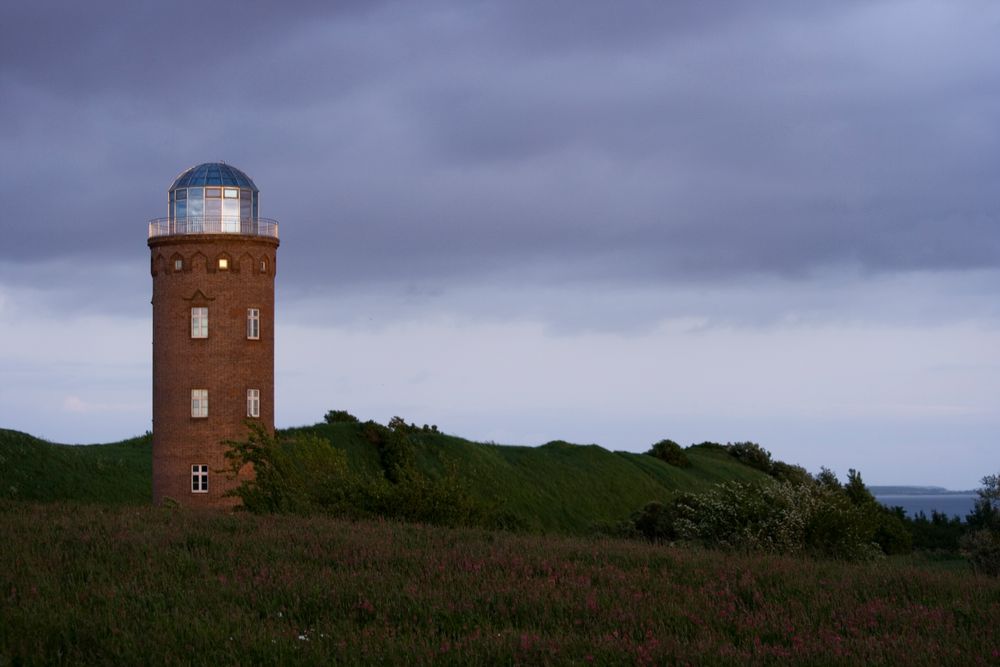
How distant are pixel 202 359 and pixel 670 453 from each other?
45818mm

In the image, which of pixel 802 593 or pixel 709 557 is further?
pixel 709 557

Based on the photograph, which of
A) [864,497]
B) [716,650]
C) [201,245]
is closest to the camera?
[716,650]

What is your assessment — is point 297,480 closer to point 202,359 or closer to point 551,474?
point 202,359

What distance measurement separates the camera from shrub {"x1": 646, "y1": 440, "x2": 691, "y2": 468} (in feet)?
269

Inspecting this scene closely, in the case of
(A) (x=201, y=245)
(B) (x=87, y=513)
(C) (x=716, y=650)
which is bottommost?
(C) (x=716, y=650)

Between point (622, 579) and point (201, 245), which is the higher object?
point (201, 245)

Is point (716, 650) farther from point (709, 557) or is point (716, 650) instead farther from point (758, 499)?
point (758, 499)

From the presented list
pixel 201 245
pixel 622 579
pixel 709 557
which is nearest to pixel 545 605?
pixel 622 579

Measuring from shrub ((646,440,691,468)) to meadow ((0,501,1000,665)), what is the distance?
62.5 meters

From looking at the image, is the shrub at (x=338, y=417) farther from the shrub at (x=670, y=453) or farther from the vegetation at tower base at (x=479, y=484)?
the shrub at (x=670, y=453)

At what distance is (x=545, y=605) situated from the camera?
45.9ft

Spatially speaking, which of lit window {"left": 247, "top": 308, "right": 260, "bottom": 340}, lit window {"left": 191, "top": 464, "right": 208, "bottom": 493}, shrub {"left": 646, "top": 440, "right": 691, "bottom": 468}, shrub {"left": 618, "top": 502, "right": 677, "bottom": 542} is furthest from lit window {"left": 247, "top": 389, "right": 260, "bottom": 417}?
shrub {"left": 646, "top": 440, "right": 691, "bottom": 468}

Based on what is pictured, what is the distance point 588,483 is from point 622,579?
51227 mm

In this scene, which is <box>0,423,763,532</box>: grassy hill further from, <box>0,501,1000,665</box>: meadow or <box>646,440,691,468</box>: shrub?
<box>0,501,1000,665</box>: meadow
